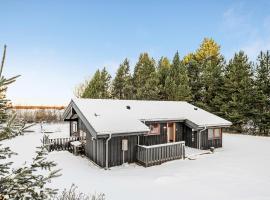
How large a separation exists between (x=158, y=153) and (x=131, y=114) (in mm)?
4330

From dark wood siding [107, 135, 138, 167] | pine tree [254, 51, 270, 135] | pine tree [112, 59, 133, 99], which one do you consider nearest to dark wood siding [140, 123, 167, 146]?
dark wood siding [107, 135, 138, 167]

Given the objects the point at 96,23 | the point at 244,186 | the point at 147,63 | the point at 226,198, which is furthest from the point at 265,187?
the point at 147,63

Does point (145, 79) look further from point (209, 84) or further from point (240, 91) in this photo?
point (240, 91)

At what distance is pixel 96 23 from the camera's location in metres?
31.3

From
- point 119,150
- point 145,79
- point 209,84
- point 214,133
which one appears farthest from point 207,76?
point 119,150

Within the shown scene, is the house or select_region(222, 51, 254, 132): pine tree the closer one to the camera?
the house

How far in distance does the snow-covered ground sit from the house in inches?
31.9

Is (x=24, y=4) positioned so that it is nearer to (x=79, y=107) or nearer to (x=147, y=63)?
(x=79, y=107)

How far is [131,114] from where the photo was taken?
19016 mm

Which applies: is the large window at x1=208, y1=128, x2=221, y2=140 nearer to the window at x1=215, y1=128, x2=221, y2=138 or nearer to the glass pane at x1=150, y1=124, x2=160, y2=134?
the window at x1=215, y1=128, x2=221, y2=138

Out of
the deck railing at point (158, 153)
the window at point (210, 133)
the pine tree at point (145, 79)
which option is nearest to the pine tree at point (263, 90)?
the window at point (210, 133)

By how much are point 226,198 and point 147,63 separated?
1621 inches

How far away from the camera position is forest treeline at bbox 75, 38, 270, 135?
111ft

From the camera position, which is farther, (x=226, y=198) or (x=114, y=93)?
(x=114, y=93)
